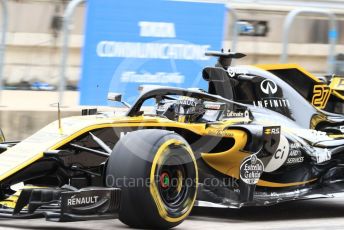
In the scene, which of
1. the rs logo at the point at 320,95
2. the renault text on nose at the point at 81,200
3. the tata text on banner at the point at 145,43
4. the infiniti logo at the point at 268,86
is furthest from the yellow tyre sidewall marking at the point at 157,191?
the tata text on banner at the point at 145,43

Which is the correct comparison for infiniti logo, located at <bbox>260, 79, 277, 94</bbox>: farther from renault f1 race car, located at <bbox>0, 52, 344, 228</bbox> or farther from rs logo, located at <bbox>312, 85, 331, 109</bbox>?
rs logo, located at <bbox>312, 85, 331, 109</bbox>

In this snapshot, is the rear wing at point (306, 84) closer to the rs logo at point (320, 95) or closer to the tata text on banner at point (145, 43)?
the rs logo at point (320, 95)

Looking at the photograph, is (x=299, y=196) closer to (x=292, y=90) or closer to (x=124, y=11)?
(x=292, y=90)

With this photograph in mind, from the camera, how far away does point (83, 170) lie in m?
7.16

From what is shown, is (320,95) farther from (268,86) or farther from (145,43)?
(145,43)

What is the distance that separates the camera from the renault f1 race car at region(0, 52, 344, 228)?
652 cm

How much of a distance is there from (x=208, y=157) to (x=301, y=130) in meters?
1.25

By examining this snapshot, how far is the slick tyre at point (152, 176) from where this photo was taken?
256 inches

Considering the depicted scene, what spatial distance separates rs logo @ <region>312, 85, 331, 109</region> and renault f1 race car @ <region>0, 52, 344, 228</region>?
0.04 feet

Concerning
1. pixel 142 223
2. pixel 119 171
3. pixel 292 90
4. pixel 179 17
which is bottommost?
pixel 142 223

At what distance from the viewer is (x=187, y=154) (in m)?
6.90

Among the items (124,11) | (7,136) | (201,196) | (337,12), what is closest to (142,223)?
(201,196)

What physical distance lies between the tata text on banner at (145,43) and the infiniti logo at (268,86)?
254 cm

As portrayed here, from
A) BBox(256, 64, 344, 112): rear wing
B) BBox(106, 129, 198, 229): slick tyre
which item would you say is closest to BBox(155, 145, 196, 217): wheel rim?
BBox(106, 129, 198, 229): slick tyre
